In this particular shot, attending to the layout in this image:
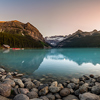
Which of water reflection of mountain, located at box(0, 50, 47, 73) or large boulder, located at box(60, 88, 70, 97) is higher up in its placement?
large boulder, located at box(60, 88, 70, 97)

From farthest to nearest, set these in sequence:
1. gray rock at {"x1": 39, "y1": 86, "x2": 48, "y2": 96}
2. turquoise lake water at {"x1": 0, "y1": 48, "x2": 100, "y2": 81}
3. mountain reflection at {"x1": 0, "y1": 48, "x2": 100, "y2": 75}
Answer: mountain reflection at {"x1": 0, "y1": 48, "x2": 100, "y2": 75} < turquoise lake water at {"x1": 0, "y1": 48, "x2": 100, "y2": 81} < gray rock at {"x1": 39, "y1": 86, "x2": 48, "y2": 96}

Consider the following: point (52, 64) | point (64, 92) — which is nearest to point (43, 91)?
point (64, 92)

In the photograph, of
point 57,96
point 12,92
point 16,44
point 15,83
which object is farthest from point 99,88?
point 16,44

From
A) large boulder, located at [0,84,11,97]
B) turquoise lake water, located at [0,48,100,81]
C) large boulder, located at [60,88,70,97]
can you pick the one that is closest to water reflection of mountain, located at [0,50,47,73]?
turquoise lake water, located at [0,48,100,81]

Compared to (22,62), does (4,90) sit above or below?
above

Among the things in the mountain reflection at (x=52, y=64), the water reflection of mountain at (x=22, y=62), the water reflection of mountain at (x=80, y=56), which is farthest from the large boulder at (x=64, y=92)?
the water reflection of mountain at (x=80, y=56)

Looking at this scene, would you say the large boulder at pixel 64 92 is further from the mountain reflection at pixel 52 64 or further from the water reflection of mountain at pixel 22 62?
the water reflection of mountain at pixel 22 62

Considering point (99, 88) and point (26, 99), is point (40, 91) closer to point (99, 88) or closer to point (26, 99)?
point (26, 99)

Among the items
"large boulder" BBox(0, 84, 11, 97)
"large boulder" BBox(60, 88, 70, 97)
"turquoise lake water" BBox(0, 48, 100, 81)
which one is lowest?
"turquoise lake water" BBox(0, 48, 100, 81)

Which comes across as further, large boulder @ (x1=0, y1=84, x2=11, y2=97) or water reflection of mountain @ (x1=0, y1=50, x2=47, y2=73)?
water reflection of mountain @ (x1=0, y1=50, x2=47, y2=73)

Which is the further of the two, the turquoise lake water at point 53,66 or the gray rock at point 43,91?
the turquoise lake water at point 53,66

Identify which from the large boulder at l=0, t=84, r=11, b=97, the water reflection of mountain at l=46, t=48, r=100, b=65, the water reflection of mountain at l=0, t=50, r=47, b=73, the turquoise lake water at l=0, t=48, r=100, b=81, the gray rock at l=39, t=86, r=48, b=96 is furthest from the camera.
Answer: the water reflection of mountain at l=46, t=48, r=100, b=65

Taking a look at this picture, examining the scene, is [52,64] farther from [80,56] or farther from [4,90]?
[80,56]

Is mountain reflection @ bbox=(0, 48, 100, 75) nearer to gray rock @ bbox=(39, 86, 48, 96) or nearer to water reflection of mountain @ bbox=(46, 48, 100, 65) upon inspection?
water reflection of mountain @ bbox=(46, 48, 100, 65)
